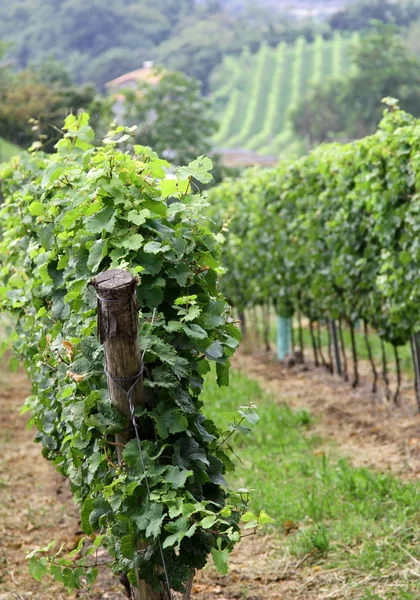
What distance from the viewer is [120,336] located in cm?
255

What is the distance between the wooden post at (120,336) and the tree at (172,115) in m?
24.1

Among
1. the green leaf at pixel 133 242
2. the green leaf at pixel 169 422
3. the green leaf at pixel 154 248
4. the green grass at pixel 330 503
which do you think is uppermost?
the green leaf at pixel 133 242

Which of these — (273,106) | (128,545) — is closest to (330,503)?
(128,545)

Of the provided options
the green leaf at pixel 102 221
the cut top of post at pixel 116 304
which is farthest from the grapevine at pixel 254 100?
the cut top of post at pixel 116 304

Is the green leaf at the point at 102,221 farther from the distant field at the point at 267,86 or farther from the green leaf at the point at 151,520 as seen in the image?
the distant field at the point at 267,86

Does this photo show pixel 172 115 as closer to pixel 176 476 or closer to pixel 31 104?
pixel 31 104

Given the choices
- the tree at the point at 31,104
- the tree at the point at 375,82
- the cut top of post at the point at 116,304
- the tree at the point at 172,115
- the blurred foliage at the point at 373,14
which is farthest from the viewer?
the blurred foliage at the point at 373,14

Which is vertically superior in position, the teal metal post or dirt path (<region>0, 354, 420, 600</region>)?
the teal metal post

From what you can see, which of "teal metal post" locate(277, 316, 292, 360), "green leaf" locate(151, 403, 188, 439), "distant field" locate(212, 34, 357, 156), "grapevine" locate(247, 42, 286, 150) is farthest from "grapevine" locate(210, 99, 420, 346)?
"grapevine" locate(247, 42, 286, 150)

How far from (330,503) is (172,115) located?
931 inches

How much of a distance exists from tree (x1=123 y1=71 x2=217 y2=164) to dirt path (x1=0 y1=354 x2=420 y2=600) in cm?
1816

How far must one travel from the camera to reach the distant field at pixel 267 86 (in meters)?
73.0

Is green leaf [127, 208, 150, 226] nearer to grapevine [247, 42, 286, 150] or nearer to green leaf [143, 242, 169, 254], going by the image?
green leaf [143, 242, 169, 254]

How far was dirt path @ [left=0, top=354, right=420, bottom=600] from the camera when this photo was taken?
4.00m
